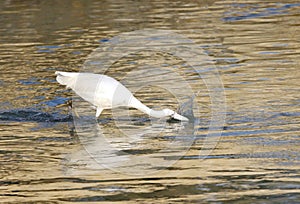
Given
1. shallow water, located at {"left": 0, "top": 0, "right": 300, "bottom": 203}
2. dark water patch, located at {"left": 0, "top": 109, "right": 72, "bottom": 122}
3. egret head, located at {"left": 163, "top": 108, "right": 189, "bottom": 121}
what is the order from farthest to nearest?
dark water patch, located at {"left": 0, "top": 109, "right": 72, "bottom": 122} < egret head, located at {"left": 163, "top": 108, "right": 189, "bottom": 121} < shallow water, located at {"left": 0, "top": 0, "right": 300, "bottom": 203}

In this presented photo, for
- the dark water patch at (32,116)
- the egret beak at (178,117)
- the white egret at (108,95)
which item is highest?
the white egret at (108,95)

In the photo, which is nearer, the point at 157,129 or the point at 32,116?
the point at 157,129

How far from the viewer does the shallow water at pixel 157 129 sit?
6.50 m

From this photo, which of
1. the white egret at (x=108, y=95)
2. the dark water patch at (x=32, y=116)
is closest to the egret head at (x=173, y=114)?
the white egret at (x=108, y=95)

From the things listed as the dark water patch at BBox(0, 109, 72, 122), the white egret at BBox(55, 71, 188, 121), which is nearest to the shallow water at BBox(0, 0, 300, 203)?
the dark water patch at BBox(0, 109, 72, 122)

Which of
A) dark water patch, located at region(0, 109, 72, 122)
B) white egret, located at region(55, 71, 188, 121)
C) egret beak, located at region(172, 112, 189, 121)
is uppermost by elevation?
white egret, located at region(55, 71, 188, 121)

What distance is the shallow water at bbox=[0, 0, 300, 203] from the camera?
6.50 meters

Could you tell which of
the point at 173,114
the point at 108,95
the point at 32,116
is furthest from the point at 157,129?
the point at 32,116

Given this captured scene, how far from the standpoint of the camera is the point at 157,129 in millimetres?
8539

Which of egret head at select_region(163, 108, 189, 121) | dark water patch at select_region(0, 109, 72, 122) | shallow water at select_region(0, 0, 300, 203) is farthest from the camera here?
dark water patch at select_region(0, 109, 72, 122)

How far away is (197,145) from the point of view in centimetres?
776

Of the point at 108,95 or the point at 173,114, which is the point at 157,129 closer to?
the point at 173,114

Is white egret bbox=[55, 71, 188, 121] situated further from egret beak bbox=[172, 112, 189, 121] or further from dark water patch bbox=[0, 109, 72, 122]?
dark water patch bbox=[0, 109, 72, 122]

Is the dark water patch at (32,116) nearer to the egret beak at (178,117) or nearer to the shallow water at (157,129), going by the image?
the shallow water at (157,129)
